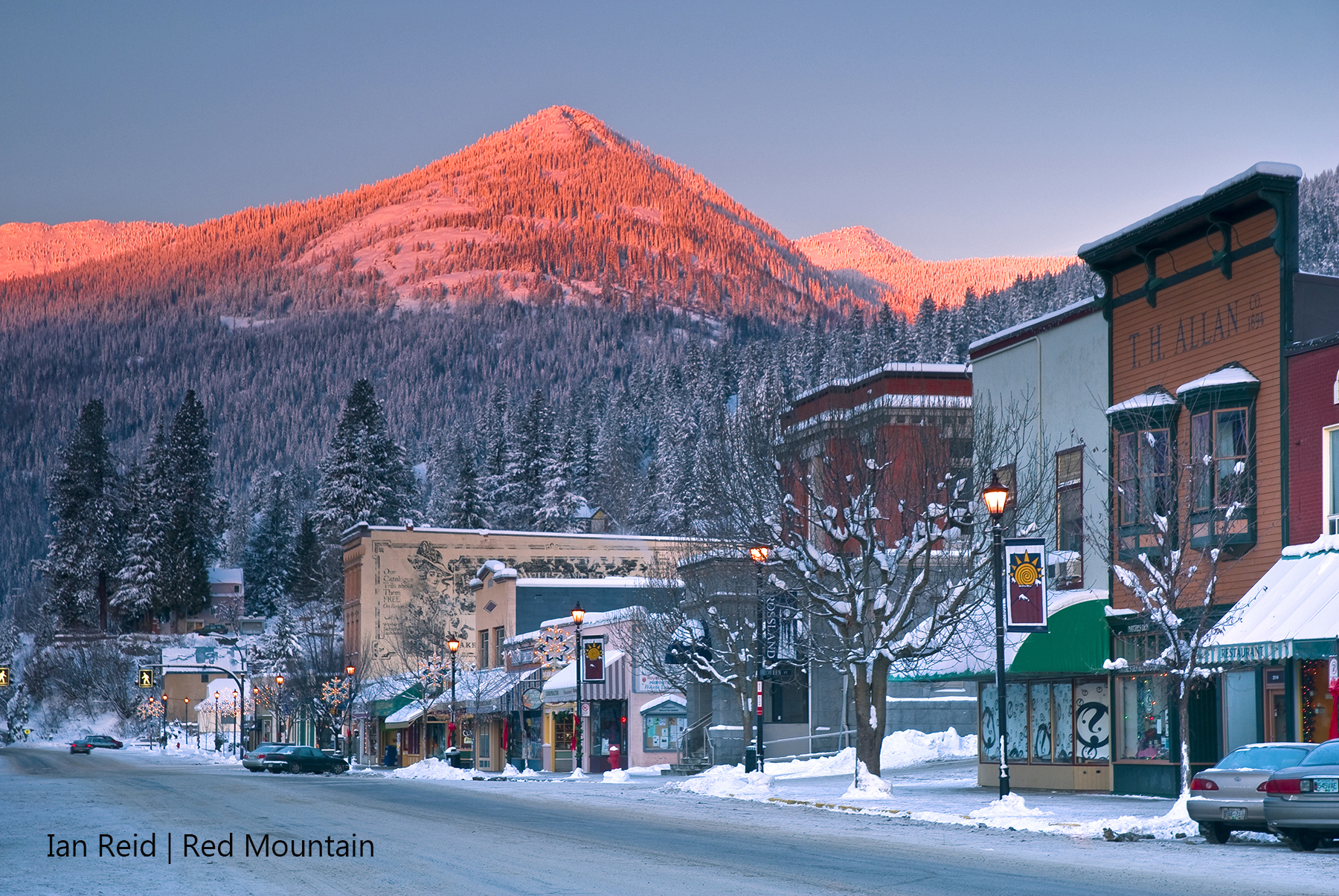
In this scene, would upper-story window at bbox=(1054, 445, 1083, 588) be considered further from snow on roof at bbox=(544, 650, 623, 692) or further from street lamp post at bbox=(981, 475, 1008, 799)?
→ snow on roof at bbox=(544, 650, 623, 692)

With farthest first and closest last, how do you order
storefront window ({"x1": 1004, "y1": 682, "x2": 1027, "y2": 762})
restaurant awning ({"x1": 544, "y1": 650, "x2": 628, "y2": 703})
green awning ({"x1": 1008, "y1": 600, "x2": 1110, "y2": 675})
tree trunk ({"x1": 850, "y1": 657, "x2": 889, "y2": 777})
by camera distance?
restaurant awning ({"x1": 544, "y1": 650, "x2": 628, "y2": 703}), storefront window ({"x1": 1004, "y1": 682, "x2": 1027, "y2": 762}), tree trunk ({"x1": 850, "y1": 657, "x2": 889, "y2": 777}), green awning ({"x1": 1008, "y1": 600, "x2": 1110, "y2": 675})

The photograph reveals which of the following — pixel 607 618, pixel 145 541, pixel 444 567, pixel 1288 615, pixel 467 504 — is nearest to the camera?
pixel 1288 615

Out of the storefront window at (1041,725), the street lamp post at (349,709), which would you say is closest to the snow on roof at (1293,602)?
the storefront window at (1041,725)

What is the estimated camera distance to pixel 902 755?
1719 inches

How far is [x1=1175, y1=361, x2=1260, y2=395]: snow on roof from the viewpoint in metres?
27.0

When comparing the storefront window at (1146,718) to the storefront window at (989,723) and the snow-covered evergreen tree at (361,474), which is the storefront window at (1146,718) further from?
the snow-covered evergreen tree at (361,474)

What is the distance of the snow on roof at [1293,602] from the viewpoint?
77.0 ft

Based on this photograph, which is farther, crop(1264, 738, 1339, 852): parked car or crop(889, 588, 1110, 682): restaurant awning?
crop(889, 588, 1110, 682): restaurant awning

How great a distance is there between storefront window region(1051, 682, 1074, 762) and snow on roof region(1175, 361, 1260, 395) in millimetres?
7678

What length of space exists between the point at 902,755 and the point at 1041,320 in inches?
610

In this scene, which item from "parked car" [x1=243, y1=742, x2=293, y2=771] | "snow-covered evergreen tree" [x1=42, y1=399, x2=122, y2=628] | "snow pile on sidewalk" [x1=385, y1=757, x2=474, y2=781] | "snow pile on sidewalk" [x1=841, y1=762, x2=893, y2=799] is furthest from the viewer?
"snow-covered evergreen tree" [x1=42, y1=399, x2=122, y2=628]

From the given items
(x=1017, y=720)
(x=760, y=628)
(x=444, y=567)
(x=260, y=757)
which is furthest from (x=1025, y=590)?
(x=444, y=567)

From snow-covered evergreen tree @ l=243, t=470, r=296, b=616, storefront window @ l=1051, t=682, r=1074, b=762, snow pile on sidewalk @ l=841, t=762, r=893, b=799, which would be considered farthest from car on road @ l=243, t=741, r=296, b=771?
snow-covered evergreen tree @ l=243, t=470, r=296, b=616

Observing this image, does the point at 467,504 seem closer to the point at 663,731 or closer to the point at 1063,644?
the point at 663,731
